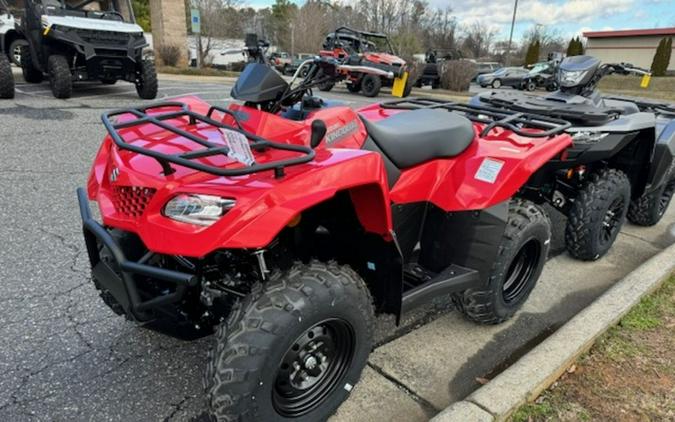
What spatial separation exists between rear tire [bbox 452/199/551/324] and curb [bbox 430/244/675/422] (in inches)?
12.6

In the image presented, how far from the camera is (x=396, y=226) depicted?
2.46 metres

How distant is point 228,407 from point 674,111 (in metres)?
5.08

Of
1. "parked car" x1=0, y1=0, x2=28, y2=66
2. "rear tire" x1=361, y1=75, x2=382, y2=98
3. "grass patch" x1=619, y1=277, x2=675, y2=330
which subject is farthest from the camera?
"rear tire" x1=361, y1=75, x2=382, y2=98

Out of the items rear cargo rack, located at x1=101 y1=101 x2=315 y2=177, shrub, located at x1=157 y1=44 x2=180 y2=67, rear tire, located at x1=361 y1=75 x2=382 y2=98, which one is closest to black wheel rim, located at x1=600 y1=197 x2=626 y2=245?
rear cargo rack, located at x1=101 y1=101 x2=315 y2=177

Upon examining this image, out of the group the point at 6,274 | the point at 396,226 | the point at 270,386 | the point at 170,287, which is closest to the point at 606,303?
the point at 396,226

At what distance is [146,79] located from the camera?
9.55 metres

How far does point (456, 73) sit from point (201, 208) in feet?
74.2

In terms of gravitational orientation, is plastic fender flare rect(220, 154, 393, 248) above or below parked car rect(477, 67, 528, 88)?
above

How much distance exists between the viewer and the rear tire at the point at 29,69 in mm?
10359

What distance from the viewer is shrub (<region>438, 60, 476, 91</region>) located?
2258 cm

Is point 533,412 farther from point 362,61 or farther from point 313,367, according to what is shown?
point 362,61

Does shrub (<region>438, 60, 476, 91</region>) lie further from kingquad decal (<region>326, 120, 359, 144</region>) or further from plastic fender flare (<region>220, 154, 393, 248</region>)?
plastic fender flare (<region>220, 154, 393, 248</region>)

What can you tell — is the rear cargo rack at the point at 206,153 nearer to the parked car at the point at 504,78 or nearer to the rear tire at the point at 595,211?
Answer: the rear tire at the point at 595,211

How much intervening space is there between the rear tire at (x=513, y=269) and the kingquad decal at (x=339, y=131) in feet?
3.43
